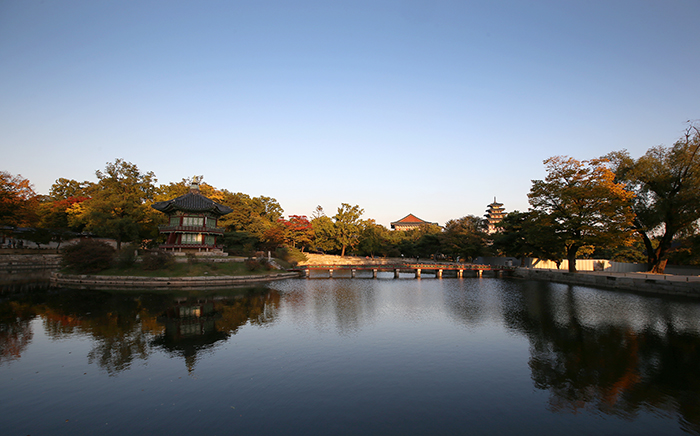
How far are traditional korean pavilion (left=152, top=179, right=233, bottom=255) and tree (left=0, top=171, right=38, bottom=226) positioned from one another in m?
17.5

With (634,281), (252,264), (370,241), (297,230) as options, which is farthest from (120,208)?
(634,281)

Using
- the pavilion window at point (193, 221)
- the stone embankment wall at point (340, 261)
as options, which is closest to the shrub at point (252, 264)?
the pavilion window at point (193, 221)

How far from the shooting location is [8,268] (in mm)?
41688

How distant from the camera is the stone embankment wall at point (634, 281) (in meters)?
Answer: 29.1

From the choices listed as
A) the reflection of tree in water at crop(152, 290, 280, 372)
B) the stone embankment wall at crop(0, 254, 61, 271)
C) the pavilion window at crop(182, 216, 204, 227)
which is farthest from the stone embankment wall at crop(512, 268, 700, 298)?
the stone embankment wall at crop(0, 254, 61, 271)

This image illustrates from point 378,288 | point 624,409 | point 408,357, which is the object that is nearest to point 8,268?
point 378,288

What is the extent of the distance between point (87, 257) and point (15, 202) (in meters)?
18.6

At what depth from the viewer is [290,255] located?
58.1 metres

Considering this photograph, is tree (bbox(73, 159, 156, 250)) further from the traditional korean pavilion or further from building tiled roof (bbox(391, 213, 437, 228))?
building tiled roof (bbox(391, 213, 437, 228))

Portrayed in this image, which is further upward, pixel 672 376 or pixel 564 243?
pixel 564 243

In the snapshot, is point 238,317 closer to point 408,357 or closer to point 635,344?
point 408,357

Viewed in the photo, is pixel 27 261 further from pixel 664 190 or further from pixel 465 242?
pixel 664 190

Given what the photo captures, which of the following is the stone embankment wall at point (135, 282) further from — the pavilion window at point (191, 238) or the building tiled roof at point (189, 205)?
the building tiled roof at point (189, 205)

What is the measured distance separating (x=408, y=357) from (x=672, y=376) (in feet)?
31.3
